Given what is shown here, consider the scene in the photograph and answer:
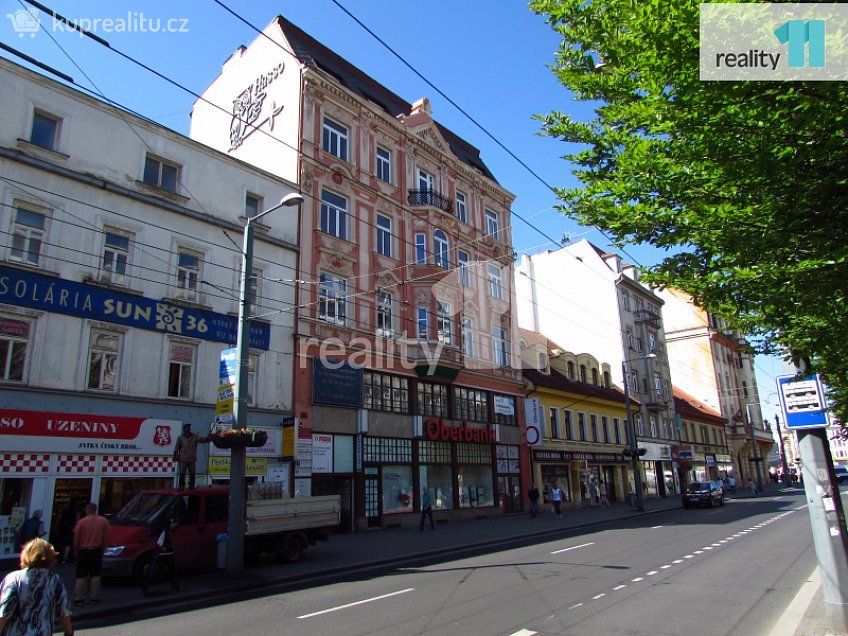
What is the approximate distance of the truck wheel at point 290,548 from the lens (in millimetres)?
13992

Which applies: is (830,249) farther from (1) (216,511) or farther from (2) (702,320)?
(2) (702,320)

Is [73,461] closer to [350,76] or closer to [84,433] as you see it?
Result: [84,433]

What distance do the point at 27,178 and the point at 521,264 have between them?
41200mm

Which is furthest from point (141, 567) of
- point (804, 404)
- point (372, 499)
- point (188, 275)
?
point (372, 499)

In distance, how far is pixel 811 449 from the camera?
741 cm

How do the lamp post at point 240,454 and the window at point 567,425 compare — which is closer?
the lamp post at point 240,454

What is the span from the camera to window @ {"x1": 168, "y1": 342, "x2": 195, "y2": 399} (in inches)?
743

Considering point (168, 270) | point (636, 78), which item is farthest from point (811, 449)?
point (168, 270)

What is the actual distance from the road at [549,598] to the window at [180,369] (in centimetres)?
993

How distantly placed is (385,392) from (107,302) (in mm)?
11689

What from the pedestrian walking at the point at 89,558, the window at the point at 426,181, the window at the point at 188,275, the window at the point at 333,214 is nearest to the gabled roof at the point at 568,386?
the window at the point at 426,181

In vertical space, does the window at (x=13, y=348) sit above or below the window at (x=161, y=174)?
below

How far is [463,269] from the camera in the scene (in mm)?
31734

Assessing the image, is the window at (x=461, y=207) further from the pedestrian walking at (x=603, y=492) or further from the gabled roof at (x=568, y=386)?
the pedestrian walking at (x=603, y=492)
